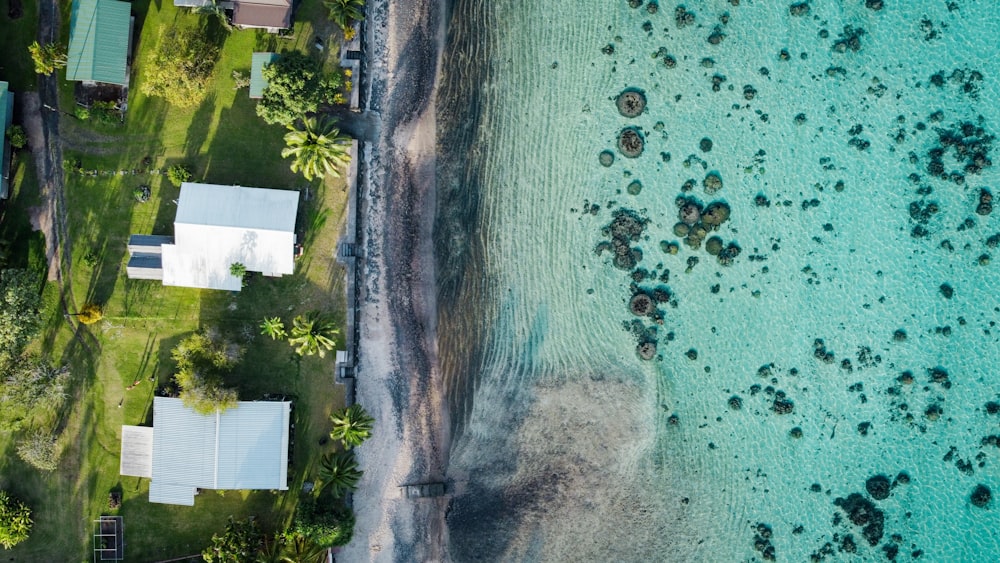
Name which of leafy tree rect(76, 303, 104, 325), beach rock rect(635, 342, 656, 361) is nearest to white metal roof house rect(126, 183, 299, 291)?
leafy tree rect(76, 303, 104, 325)

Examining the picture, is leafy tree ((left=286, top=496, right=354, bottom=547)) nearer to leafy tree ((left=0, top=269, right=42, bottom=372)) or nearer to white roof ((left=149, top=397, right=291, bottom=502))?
white roof ((left=149, top=397, right=291, bottom=502))

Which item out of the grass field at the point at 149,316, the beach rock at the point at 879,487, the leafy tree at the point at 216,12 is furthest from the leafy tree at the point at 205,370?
the beach rock at the point at 879,487

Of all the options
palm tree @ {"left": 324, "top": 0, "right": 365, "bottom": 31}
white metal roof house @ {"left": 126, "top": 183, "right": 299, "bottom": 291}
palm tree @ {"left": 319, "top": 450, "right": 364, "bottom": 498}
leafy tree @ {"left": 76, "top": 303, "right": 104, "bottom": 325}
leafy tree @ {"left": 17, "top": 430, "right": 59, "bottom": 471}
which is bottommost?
palm tree @ {"left": 319, "top": 450, "right": 364, "bottom": 498}

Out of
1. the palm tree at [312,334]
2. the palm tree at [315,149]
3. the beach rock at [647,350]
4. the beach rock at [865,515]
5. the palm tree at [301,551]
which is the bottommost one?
the palm tree at [301,551]

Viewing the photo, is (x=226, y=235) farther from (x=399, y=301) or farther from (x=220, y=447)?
(x=220, y=447)

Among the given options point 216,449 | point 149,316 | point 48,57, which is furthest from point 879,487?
point 48,57

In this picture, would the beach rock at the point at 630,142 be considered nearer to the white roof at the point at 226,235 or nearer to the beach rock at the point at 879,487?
the white roof at the point at 226,235
